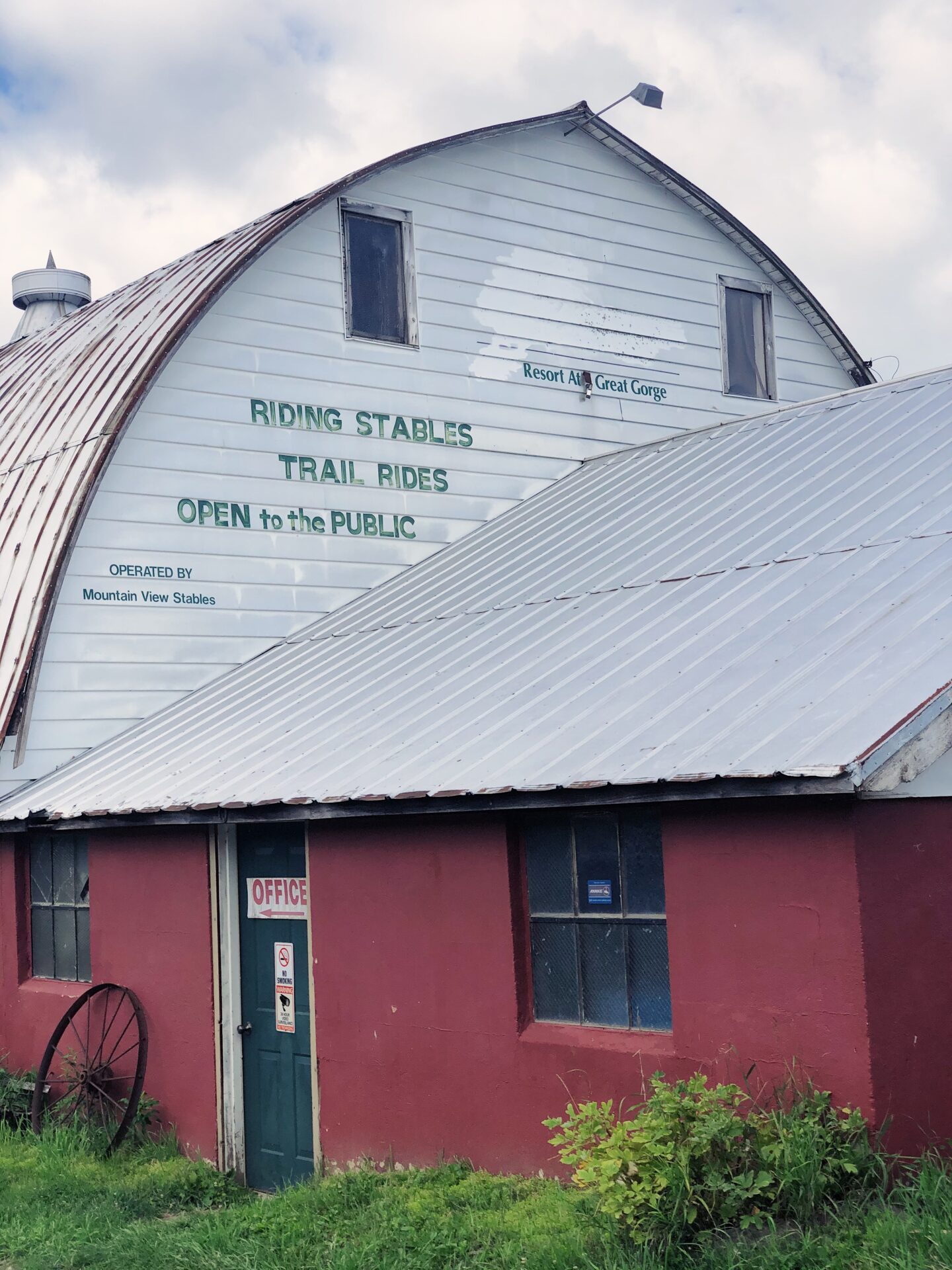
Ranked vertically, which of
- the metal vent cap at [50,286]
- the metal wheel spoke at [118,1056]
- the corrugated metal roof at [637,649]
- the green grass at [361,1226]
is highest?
the metal vent cap at [50,286]

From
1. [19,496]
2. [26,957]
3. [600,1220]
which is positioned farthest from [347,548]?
[600,1220]

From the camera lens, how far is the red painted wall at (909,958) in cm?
678

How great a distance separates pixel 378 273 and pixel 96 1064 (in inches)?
330

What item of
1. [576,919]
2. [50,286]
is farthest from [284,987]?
[50,286]

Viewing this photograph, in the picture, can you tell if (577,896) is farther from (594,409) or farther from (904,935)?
(594,409)

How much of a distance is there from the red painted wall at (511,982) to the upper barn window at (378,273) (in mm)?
7240

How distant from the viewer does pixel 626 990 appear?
8.09 meters

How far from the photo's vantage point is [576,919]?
841 cm

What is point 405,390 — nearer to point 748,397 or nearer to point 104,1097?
point 748,397

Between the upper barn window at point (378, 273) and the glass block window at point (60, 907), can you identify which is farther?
the upper barn window at point (378, 273)

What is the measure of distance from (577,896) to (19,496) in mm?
8453

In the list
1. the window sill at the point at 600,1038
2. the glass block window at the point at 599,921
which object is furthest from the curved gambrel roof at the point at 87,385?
the window sill at the point at 600,1038

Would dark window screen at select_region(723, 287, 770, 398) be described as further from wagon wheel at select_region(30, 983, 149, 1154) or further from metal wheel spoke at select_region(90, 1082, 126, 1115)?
metal wheel spoke at select_region(90, 1082, 126, 1115)

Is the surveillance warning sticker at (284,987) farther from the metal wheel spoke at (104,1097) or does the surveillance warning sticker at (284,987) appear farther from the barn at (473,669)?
the metal wheel spoke at (104,1097)
